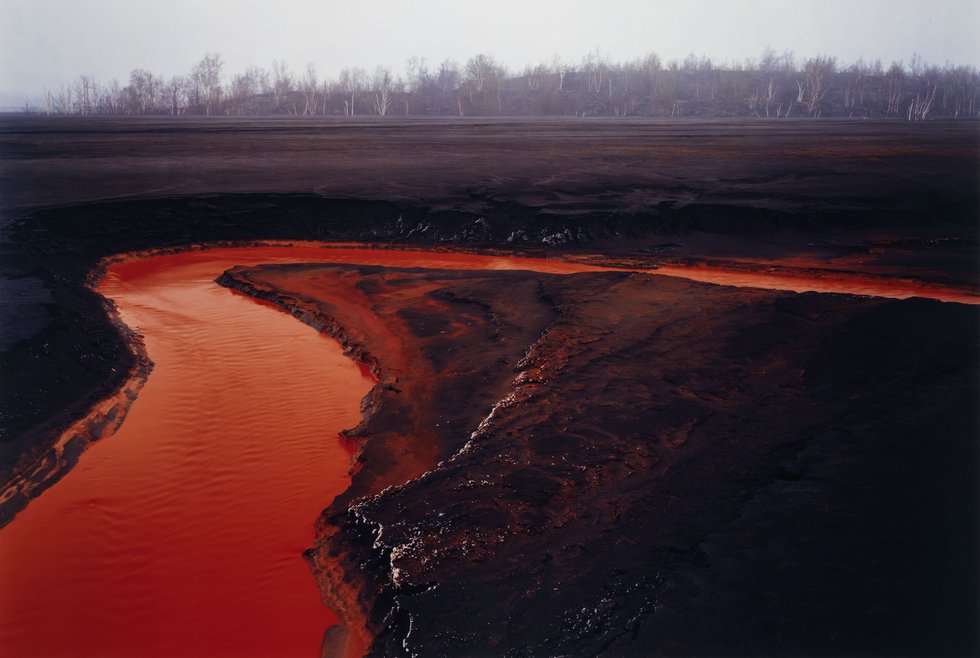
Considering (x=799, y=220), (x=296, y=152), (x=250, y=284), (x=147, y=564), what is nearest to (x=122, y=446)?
(x=147, y=564)

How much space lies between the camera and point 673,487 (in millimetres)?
4105

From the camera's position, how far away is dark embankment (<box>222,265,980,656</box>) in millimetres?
2980

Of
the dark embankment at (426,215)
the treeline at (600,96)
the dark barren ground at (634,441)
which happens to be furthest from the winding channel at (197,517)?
the treeline at (600,96)

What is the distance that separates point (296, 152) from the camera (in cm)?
2403

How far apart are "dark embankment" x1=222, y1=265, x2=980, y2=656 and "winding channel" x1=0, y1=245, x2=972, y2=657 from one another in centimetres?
34

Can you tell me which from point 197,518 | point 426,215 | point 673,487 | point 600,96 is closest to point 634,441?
point 673,487

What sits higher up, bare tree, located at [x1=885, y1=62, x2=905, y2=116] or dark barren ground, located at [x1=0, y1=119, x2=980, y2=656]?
bare tree, located at [x1=885, y1=62, x2=905, y2=116]

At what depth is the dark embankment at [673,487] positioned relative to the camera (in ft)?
9.78

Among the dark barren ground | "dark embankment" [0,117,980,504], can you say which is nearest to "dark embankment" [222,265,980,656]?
the dark barren ground

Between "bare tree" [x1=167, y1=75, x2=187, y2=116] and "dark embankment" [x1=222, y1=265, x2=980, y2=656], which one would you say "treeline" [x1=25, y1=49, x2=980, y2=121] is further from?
"dark embankment" [x1=222, y1=265, x2=980, y2=656]

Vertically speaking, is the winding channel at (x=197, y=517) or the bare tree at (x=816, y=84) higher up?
the bare tree at (x=816, y=84)

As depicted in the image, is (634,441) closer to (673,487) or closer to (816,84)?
(673,487)

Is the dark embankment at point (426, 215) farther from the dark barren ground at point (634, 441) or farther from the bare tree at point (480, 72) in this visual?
the bare tree at point (480, 72)

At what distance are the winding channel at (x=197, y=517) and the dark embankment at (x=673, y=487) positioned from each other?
1.13 ft
